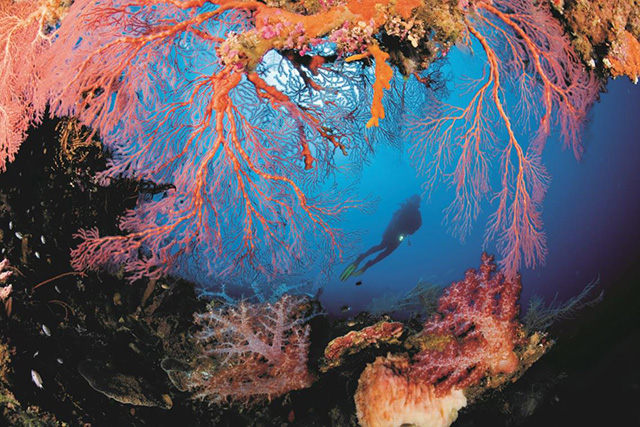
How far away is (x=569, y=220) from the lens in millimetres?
17734

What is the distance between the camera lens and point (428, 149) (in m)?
3.58

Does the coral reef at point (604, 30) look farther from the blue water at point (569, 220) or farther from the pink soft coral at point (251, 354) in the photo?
the pink soft coral at point (251, 354)

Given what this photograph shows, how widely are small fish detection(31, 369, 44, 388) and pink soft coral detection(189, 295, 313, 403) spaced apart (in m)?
1.32

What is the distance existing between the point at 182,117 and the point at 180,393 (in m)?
3.00

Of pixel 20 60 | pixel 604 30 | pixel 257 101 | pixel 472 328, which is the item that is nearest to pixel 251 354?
pixel 472 328

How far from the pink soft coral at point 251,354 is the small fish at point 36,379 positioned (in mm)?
1317

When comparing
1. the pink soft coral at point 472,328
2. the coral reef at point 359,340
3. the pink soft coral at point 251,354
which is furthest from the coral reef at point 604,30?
the pink soft coral at point 251,354

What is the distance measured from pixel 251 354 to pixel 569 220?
19.8 meters

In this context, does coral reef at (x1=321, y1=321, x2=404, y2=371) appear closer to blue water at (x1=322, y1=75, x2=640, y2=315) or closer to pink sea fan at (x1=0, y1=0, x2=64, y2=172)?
blue water at (x1=322, y1=75, x2=640, y2=315)

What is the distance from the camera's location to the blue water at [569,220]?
26.8 feet

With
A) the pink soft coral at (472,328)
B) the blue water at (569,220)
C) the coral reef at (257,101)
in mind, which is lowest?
the blue water at (569,220)

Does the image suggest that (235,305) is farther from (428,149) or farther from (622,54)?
(622,54)

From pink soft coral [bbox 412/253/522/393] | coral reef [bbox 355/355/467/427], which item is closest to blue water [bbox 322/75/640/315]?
pink soft coral [bbox 412/253/522/393]

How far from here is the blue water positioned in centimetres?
816
